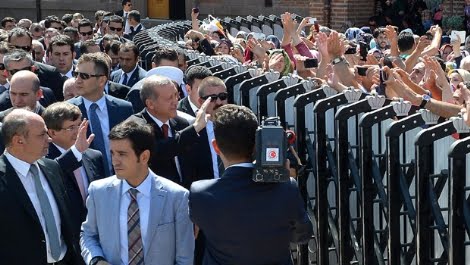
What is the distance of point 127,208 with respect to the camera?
5789 millimetres

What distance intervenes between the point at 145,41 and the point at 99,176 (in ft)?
25.2

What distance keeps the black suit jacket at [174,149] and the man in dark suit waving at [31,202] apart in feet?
3.06

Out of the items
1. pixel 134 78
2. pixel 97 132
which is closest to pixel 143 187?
pixel 97 132

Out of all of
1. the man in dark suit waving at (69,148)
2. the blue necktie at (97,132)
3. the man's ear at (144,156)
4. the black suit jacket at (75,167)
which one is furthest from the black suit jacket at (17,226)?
the blue necktie at (97,132)

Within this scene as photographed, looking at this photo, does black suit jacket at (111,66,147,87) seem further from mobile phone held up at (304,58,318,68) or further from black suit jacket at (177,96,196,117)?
black suit jacket at (177,96,196,117)

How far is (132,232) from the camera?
5766 millimetres

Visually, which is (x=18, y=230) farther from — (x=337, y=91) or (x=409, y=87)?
(x=409, y=87)

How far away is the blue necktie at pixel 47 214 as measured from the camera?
6395mm

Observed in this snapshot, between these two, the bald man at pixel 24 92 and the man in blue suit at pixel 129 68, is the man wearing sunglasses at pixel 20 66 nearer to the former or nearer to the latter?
the bald man at pixel 24 92

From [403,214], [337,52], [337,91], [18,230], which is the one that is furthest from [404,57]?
[18,230]

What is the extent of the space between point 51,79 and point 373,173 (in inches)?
200

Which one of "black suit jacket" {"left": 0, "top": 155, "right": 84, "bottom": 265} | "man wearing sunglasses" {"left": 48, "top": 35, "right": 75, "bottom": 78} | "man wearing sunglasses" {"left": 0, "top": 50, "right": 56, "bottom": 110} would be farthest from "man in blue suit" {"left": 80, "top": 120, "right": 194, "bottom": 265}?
"man wearing sunglasses" {"left": 48, "top": 35, "right": 75, "bottom": 78}

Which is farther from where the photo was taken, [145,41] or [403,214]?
[145,41]

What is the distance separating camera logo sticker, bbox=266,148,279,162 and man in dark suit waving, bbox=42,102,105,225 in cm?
200
